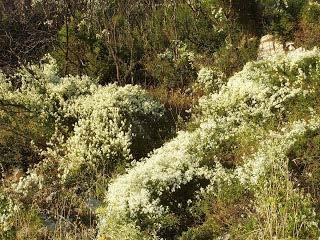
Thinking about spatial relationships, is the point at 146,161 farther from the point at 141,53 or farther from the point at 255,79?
the point at 141,53

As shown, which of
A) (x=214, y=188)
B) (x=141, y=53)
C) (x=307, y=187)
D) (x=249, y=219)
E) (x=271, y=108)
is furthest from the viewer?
(x=141, y=53)

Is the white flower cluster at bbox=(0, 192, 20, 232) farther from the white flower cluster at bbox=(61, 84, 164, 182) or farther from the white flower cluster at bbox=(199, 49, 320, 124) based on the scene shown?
the white flower cluster at bbox=(199, 49, 320, 124)

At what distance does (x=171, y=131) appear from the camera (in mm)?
8680

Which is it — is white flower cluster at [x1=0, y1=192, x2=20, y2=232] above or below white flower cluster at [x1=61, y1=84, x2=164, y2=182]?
below

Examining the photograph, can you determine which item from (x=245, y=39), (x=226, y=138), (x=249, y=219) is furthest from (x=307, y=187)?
(x=245, y=39)

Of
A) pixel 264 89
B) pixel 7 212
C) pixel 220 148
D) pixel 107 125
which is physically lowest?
pixel 7 212

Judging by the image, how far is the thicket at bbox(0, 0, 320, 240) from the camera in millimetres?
5914

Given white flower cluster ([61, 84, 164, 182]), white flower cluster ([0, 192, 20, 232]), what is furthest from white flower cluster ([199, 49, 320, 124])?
white flower cluster ([0, 192, 20, 232])

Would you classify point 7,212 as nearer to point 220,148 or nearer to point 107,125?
point 107,125

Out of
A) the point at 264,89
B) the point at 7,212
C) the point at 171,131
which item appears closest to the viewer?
the point at 7,212

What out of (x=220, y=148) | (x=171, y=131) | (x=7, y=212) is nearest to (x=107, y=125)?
(x=171, y=131)

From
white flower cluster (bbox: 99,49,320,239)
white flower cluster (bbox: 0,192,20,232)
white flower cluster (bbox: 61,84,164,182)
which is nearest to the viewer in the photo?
white flower cluster (bbox: 99,49,320,239)

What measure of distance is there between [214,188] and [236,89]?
2438 millimetres

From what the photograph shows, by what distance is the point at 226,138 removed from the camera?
7023 millimetres
